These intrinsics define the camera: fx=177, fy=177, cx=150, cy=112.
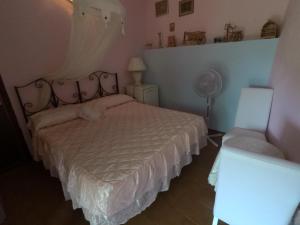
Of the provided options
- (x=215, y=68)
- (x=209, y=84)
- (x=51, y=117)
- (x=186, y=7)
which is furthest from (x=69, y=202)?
(x=186, y=7)

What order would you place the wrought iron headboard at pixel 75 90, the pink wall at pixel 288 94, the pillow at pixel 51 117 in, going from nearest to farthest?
the pink wall at pixel 288 94
the pillow at pixel 51 117
the wrought iron headboard at pixel 75 90

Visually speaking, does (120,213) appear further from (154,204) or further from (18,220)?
(18,220)

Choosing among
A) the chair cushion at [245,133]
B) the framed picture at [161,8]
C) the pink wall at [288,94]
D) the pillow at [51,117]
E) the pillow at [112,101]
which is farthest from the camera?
the framed picture at [161,8]

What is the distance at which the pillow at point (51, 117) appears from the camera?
2.21 meters

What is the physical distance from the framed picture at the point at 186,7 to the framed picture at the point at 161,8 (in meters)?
0.31

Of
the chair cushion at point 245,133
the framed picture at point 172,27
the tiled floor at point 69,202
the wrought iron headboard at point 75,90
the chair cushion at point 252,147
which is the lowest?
the tiled floor at point 69,202

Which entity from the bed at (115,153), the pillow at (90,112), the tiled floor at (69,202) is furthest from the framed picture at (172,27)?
the tiled floor at (69,202)

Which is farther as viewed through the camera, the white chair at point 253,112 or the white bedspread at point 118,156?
the white chair at point 253,112

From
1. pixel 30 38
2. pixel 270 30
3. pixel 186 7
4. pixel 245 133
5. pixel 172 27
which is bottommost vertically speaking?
pixel 245 133

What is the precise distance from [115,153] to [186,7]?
2.88m

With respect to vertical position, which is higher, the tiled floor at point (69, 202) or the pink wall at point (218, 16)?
the pink wall at point (218, 16)

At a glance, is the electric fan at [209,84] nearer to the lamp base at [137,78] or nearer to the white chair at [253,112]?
the white chair at [253,112]

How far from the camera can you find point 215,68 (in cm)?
282

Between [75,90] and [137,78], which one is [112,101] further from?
[137,78]
